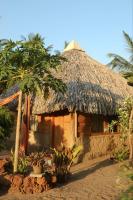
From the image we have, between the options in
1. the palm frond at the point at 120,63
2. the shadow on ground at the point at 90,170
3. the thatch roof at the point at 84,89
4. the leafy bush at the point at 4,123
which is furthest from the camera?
the palm frond at the point at 120,63

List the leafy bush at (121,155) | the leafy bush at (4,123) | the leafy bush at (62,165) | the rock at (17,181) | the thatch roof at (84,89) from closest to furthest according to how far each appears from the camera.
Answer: the rock at (17,181) → the leafy bush at (62,165) → the leafy bush at (4,123) → the leafy bush at (121,155) → the thatch roof at (84,89)

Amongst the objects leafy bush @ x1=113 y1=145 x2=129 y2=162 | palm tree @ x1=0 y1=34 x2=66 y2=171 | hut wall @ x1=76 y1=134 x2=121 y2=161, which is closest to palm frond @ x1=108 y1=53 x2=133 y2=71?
hut wall @ x1=76 y1=134 x2=121 y2=161

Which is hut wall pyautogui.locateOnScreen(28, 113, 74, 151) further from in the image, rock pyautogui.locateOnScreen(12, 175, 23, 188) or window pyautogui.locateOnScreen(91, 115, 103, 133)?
rock pyautogui.locateOnScreen(12, 175, 23, 188)

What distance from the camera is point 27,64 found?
8.79 meters

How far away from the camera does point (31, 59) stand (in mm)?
8680

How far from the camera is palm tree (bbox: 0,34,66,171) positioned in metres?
8.35

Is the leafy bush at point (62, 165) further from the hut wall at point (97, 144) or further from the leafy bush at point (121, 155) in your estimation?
the leafy bush at point (121, 155)

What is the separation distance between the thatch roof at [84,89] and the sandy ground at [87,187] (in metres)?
2.83

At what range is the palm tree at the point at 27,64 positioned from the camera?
835 centimetres

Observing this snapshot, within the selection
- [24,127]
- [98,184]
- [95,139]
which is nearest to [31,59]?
[98,184]

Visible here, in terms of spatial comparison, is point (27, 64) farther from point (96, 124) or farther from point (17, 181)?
point (96, 124)

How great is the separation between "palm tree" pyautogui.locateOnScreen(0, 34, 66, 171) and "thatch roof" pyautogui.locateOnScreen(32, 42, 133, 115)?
2.82 metres

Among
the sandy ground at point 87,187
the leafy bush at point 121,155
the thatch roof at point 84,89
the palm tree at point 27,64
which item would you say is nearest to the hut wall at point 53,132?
the thatch roof at point 84,89

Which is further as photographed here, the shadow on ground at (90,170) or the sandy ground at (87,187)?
the shadow on ground at (90,170)
